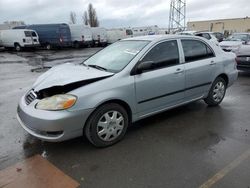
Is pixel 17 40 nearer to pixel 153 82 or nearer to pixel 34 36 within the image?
pixel 34 36

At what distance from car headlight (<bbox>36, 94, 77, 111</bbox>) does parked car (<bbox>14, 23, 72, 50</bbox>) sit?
22.6 m

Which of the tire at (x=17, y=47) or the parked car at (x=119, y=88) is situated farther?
the tire at (x=17, y=47)

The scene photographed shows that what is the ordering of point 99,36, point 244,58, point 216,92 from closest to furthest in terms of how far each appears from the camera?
point 216,92
point 244,58
point 99,36

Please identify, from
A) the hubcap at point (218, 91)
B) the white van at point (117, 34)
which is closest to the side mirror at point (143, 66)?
the hubcap at point (218, 91)

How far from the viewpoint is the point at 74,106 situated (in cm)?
346

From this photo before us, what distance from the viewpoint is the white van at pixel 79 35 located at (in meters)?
26.0

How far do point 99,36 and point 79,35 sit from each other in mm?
3617

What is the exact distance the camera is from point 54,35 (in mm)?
25250

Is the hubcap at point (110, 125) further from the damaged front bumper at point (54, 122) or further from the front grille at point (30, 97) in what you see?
the front grille at point (30, 97)

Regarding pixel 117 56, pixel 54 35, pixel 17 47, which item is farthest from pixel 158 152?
pixel 54 35

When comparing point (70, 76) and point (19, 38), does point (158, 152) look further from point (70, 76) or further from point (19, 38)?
point (19, 38)

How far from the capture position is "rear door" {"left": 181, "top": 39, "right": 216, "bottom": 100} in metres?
4.88

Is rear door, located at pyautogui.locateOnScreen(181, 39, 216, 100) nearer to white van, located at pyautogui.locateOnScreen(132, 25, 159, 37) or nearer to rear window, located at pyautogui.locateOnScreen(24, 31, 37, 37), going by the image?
rear window, located at pyautogui.locateOnScreen(24, 31, 37, 37)

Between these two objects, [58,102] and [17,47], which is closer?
[58,102]
